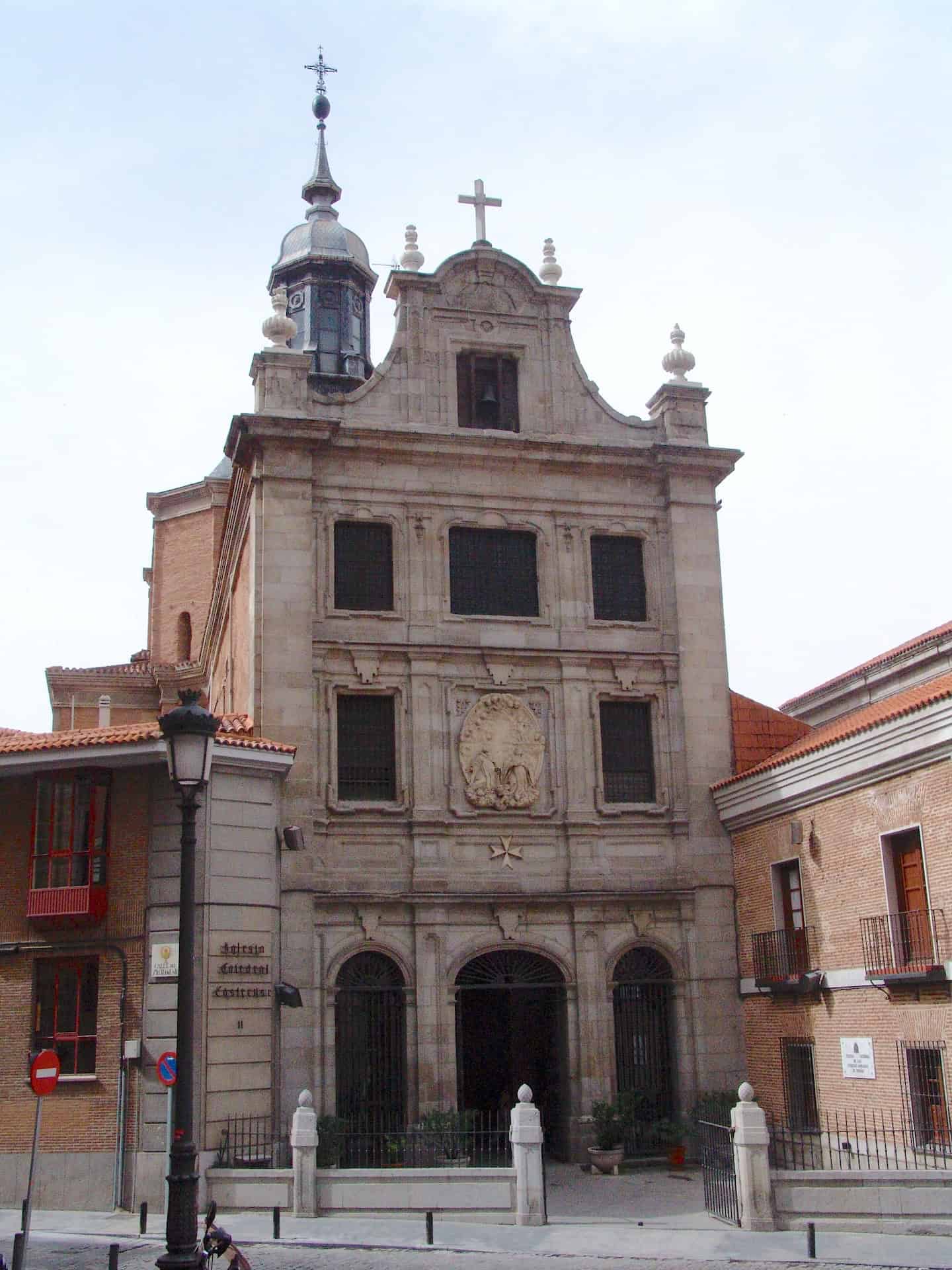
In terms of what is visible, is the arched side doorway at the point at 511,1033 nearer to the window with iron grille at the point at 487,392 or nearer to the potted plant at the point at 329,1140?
the potted plant at the point at 329,1140

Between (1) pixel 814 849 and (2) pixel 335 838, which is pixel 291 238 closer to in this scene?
(2) pixel 335 838

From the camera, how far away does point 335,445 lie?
27.1m

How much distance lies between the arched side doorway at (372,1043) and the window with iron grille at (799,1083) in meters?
6.70

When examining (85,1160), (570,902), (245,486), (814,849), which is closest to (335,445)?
(245,486)

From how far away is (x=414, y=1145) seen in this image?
22.3 meters

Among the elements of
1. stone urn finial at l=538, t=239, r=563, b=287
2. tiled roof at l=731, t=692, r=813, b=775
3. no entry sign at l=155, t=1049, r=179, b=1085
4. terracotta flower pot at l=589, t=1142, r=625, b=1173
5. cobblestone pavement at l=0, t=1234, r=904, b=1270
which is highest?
stone urn finial at l=538, t=239, r=563, b=287

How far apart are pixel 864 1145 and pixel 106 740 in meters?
13.5

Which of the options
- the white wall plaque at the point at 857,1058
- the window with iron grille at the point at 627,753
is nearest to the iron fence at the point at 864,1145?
the white wall plaque at the point at 857,1058

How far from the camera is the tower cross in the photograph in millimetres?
29406

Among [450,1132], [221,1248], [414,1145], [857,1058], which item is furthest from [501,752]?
[221,1248]

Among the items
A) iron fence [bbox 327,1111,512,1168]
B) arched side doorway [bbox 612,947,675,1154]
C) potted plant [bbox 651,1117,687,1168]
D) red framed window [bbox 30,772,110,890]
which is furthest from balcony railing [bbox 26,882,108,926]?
potted plant [bbox 651,1117,687,1168]

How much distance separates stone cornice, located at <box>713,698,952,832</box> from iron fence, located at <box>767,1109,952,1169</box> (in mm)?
5139

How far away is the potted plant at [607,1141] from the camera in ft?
77.5

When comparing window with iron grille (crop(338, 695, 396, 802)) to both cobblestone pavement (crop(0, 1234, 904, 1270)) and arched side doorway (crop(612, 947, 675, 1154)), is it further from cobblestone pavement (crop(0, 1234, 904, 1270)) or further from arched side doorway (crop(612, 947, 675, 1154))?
cobblestone pavement (crop(0, 1234, 904, 1270))
